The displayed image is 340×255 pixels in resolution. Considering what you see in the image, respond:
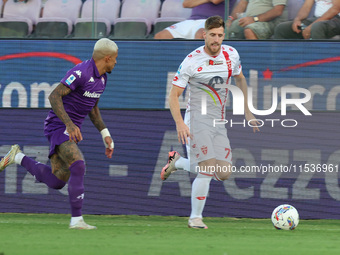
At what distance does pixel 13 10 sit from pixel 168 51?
2.43 m

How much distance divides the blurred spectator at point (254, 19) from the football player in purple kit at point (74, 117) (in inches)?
124

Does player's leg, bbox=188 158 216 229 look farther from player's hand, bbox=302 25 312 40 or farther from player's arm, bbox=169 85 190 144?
player's hand, bbox=302 25 312 40

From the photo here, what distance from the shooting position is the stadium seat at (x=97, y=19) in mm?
10648

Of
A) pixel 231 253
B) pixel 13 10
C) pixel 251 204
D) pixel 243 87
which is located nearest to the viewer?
pixel 231 253

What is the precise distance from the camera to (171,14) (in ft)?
34.7

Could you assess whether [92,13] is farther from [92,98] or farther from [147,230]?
[147,230]

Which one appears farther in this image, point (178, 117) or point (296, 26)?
point (296, 26)

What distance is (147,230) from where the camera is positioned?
7.68 m

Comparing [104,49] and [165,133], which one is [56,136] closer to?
[104,49]

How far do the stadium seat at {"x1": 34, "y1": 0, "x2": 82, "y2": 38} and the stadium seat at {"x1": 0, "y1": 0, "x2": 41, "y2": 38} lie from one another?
120 mm

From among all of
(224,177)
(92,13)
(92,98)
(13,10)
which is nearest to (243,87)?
(224,177)


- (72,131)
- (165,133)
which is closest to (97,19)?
(165,133)

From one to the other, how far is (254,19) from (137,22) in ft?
5.54

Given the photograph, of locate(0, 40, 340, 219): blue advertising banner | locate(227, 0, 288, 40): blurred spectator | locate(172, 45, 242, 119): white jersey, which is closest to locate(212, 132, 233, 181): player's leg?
locate(172, 45, 242, 119): white jersey
